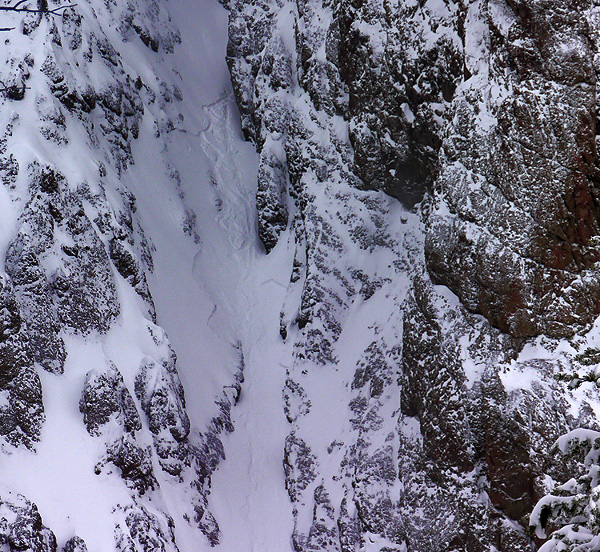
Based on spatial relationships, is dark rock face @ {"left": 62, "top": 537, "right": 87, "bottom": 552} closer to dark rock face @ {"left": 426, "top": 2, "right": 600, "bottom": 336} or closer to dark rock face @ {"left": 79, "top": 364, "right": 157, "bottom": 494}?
dark rock face @ {"left": 79, "top": 364, "right": 157, "bottom": 494}

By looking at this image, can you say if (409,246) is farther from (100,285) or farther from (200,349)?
(100,285)

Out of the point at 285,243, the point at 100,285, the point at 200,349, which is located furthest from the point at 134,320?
the point at 285,243

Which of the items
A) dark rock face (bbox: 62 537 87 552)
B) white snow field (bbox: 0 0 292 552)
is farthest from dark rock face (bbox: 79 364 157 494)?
dark rock face (bbox: 62 537 87 552)

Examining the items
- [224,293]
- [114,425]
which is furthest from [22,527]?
[224,293]

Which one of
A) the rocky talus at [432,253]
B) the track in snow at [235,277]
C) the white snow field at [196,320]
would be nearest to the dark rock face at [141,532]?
the white snow field at [196,320]

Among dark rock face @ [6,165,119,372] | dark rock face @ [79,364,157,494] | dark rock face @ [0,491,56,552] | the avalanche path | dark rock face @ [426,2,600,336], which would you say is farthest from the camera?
the avalanche path

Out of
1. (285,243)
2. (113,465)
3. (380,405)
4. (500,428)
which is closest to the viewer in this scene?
(500,428)
